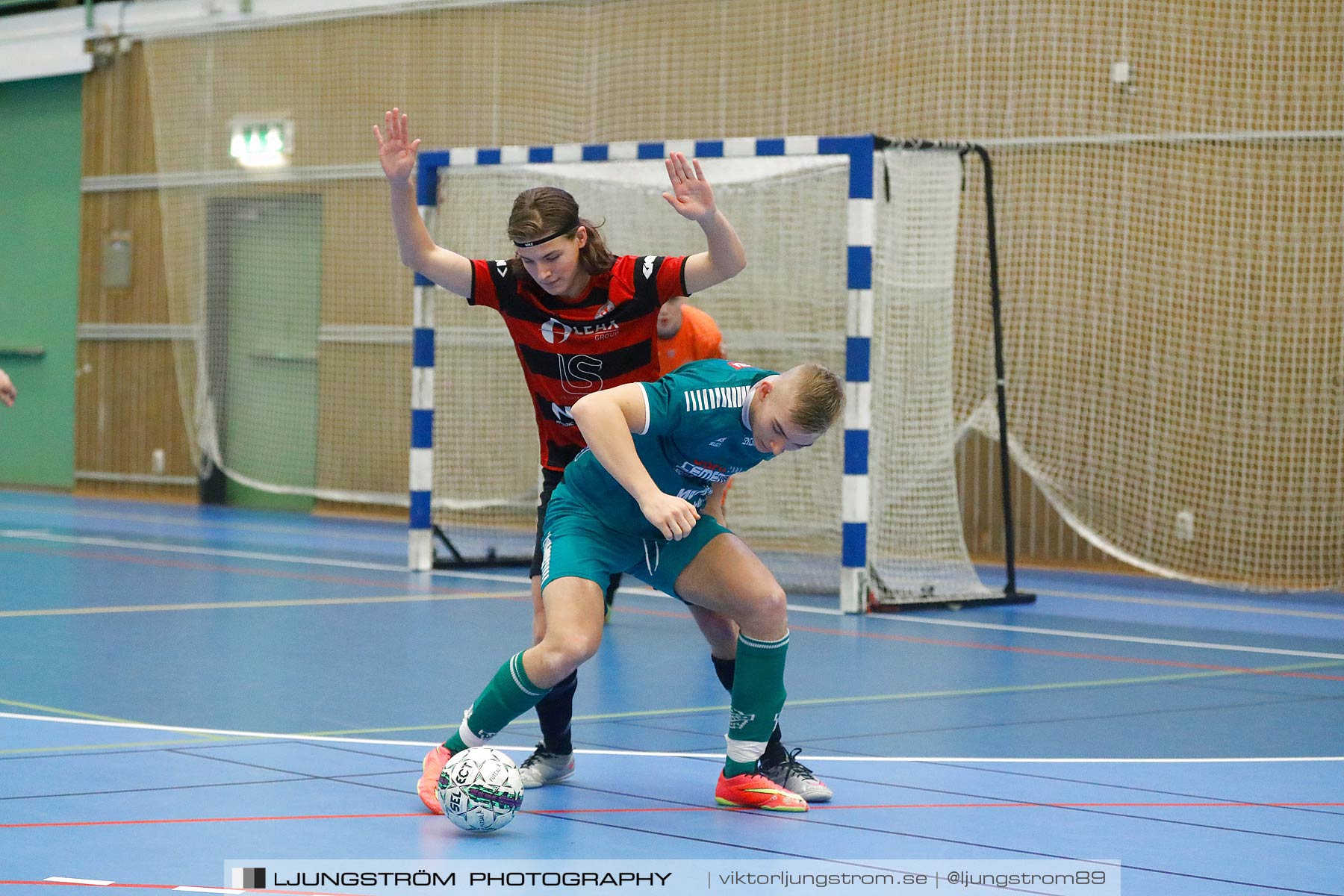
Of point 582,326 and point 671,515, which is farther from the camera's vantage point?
point 582,326

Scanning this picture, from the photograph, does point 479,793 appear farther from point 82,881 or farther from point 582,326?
point 582,326

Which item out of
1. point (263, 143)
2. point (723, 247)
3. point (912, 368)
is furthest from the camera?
point (263, 143)

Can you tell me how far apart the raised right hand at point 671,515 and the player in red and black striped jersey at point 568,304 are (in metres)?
0.83

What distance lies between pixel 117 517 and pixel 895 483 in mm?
7665

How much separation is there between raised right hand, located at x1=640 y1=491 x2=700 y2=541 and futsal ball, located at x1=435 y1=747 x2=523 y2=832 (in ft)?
2.35

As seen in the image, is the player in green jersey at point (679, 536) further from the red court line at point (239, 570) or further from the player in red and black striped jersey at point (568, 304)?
the red court line at point (239, 570)

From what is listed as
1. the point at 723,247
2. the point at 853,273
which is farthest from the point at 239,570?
the point at 723,247

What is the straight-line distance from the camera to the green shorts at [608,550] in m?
4.48

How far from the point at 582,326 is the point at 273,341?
39.3 ft

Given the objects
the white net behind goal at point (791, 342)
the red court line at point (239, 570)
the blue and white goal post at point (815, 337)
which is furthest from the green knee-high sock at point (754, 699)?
the white net behind goal at point (791, 342)

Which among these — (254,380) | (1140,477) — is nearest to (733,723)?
(1140,477)

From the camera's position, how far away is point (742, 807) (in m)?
4.53

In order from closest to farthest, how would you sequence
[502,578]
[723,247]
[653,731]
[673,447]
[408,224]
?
1. [673,447]
2. [723,247]
3. [408,224]
4. [653,731]
5. [502,578]

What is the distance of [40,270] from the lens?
18422 millimetres
